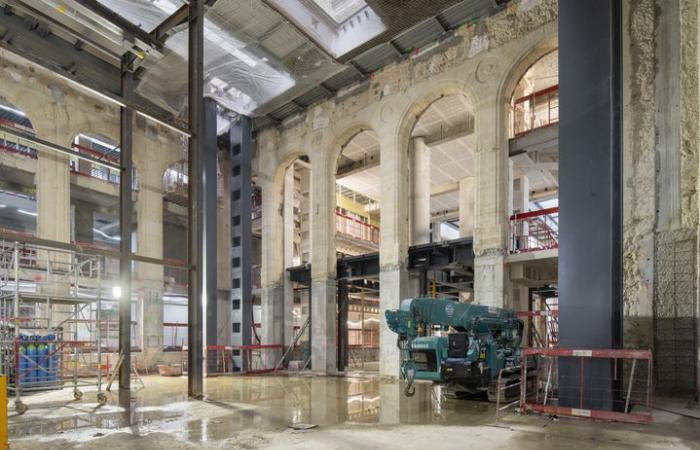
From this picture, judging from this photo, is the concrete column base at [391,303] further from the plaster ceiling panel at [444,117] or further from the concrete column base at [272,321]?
the plaster ceiling panel at [444,117]

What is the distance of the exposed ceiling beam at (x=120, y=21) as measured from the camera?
10327 mm

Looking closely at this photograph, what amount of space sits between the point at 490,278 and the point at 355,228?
17696 mm

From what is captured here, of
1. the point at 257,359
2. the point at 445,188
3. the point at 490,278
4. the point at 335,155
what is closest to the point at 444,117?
the point at 335,155

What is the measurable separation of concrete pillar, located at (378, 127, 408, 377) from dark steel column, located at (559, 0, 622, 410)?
763 cm

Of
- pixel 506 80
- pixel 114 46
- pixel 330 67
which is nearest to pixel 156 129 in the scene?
pixel 114 46

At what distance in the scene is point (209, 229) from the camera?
19.4m

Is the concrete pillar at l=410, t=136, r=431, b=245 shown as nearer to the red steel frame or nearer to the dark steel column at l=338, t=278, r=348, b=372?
the dark steel column at l=338, t=278, r=348, b=372

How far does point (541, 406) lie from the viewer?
8.97 metres

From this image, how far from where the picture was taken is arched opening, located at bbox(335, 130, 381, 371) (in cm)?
2303

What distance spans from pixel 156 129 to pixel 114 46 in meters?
6.58

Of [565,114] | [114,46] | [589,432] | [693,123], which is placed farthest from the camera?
[114,46]

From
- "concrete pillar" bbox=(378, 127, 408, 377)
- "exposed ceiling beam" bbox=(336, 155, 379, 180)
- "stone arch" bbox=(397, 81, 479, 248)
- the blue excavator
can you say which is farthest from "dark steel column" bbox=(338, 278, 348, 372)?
the blue excavator

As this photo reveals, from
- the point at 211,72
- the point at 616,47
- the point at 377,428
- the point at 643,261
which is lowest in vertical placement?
the point at 377,428

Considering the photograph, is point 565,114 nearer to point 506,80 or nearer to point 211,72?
point 506,80
